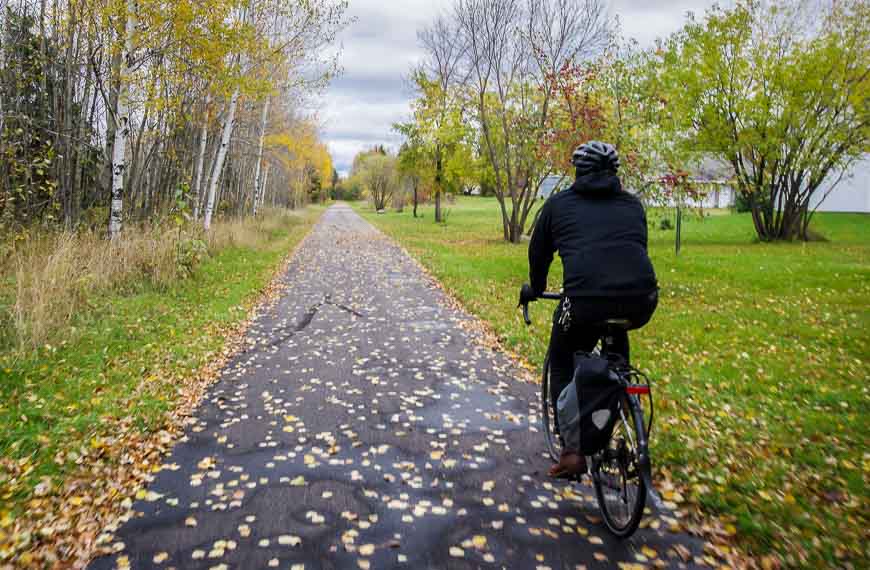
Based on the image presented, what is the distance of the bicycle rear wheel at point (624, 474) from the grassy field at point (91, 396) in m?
3.23

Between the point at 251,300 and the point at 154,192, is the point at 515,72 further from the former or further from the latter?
the point at 251,300

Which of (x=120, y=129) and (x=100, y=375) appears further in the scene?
(x=120, y=129)

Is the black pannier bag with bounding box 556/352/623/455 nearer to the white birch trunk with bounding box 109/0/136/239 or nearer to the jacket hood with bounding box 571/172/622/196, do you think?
the jacket hood with bounding box 571/172/622/196

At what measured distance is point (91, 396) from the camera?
20.0 ft

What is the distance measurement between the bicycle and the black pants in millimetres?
58

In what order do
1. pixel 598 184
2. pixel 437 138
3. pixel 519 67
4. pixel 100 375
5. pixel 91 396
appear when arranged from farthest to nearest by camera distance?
pixel 437 138 → pixel 519 67 → pixel 100 375 → pixel 91 396 → pixel 598 184

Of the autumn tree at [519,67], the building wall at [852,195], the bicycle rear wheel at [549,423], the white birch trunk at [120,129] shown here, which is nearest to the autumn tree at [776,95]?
the autumn tree at [519,67]

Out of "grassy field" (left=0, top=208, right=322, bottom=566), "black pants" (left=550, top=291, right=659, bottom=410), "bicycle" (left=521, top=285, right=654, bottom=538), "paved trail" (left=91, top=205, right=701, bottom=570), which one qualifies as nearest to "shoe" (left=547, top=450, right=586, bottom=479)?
"bicycle" (left=521, top=285, right=654, bottom=538)

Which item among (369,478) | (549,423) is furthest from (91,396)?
(549,423)

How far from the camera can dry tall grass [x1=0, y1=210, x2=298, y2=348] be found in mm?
7516

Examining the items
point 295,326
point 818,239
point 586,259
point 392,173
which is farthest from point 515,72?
point 392,173

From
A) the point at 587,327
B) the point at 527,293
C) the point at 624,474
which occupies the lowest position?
the point at 624,474

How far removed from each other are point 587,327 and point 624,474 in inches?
36.4

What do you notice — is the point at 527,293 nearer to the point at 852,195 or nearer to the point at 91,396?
the point at 91,396
